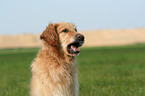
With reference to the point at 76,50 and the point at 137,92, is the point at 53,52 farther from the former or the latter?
the point at 137,92

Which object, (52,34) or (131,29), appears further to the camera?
(131,29)

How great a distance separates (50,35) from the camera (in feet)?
17.4

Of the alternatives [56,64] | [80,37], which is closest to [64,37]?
[80,37]

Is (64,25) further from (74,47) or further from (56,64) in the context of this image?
(56,64)

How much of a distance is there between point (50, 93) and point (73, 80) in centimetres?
61

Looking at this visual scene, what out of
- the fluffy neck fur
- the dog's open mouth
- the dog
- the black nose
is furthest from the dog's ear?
the black nose

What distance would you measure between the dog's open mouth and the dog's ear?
0.33 meters

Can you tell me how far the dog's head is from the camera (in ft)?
17.1

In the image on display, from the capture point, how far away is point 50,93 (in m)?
5.02

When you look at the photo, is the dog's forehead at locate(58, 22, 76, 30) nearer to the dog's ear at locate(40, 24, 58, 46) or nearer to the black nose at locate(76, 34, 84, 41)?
the dog's ear at locate(40, 24, 58, 46)

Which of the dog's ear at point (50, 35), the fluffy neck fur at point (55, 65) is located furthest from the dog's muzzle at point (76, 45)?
the dog's ear at point (50, 35)

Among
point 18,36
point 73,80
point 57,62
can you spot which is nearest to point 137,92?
point 73,80

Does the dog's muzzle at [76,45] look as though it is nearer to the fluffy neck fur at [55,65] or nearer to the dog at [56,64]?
the dog at [56,64]

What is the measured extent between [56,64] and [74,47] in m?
0.54
